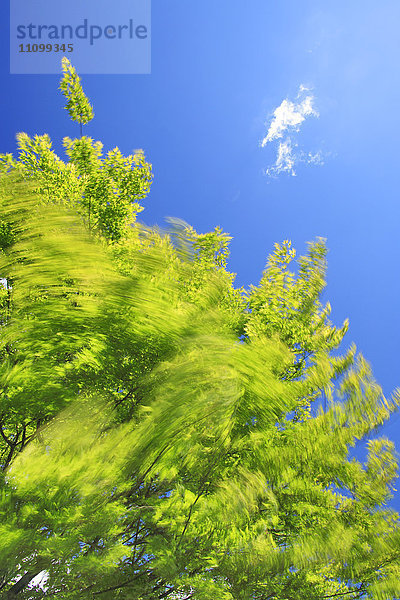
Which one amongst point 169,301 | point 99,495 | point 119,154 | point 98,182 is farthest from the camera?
point 119,154

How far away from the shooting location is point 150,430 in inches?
85.7

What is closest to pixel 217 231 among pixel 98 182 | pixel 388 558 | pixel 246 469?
pixel 98 182

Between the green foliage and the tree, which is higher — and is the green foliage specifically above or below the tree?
above

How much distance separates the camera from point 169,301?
8.21ft

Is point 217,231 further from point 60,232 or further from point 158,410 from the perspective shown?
point 158,410

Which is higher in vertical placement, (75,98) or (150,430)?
(75,98)

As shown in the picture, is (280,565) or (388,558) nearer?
(280,565)

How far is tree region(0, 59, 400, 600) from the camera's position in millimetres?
2072

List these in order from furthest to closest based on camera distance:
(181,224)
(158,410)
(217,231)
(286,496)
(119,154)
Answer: (119,154)
(217,231)
(286,496)
(181,224)
(158,410)

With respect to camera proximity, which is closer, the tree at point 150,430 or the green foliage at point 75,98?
the tree at point 150,430

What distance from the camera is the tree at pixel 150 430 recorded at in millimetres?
2072

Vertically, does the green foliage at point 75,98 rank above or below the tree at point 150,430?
above

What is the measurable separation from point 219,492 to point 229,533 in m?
0.29

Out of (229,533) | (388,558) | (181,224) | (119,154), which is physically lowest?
(388,558)
